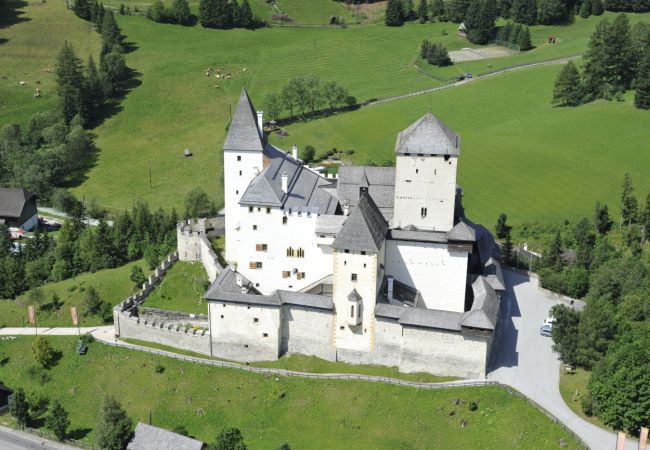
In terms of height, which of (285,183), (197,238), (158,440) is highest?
(285,183)

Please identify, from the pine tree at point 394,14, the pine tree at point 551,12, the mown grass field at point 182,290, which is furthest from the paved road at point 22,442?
the pine tree at point 551,12

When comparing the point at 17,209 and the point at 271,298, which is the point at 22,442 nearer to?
the point at 271,298

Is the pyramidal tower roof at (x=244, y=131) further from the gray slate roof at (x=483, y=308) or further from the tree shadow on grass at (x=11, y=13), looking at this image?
the tree shadow on grass at (x=11, y=13)

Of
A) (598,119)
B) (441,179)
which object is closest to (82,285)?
(441,179)

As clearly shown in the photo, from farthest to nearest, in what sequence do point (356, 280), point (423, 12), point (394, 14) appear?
point (423, 12) → point (394, 14) → point (356, 280)

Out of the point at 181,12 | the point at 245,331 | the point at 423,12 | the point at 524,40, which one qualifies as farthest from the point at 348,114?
the point at 245,331

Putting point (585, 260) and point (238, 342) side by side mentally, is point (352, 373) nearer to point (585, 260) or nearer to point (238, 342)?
point (238, 342)
